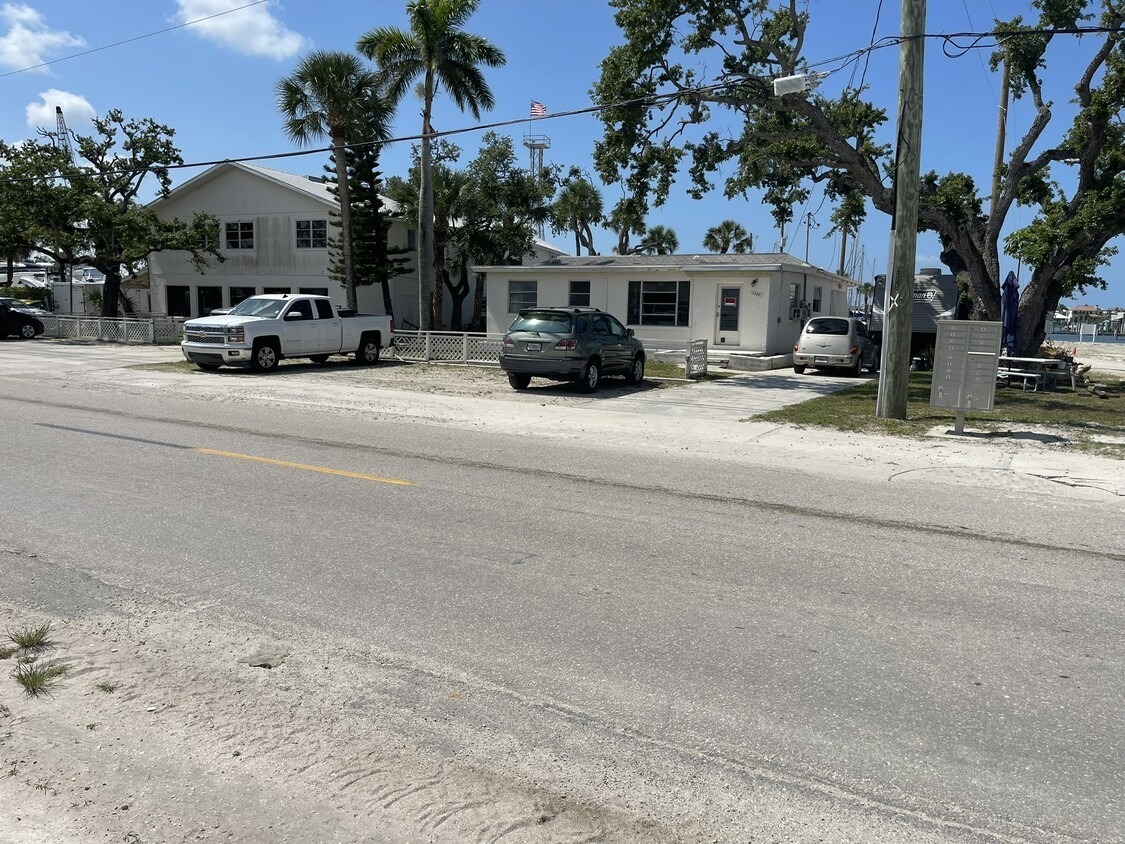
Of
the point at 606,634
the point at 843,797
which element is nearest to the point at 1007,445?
the point at 606,634

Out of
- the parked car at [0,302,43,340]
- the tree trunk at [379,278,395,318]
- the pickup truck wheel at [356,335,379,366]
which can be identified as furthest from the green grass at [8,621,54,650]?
the parked car at [0,302,43,340]

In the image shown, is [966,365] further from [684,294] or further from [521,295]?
[521,295]

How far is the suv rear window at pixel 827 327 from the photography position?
2402cm

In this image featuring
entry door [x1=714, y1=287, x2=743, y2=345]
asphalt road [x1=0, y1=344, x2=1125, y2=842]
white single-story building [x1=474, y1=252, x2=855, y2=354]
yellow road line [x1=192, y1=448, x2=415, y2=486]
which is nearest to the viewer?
asphalt road [x1=0, y1=344, x2=1125, y2=842]

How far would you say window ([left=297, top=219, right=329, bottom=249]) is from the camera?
3612 cm

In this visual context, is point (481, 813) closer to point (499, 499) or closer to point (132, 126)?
point (499, 499)

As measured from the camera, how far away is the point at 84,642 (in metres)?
4.57

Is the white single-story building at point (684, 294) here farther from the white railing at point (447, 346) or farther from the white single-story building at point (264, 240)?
the white single-story building at point (264, 240)

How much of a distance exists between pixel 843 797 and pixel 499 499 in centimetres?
489

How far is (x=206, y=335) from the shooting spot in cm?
2031

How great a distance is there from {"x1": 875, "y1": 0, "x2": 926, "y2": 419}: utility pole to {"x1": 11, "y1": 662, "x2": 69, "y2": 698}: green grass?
1211 cm

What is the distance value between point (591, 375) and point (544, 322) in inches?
56.1

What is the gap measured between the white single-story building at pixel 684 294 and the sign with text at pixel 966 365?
46.3 ft

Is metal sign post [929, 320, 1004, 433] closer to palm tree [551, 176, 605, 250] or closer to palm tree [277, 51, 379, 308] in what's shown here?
palm tree [277, 51, 379, 308]
